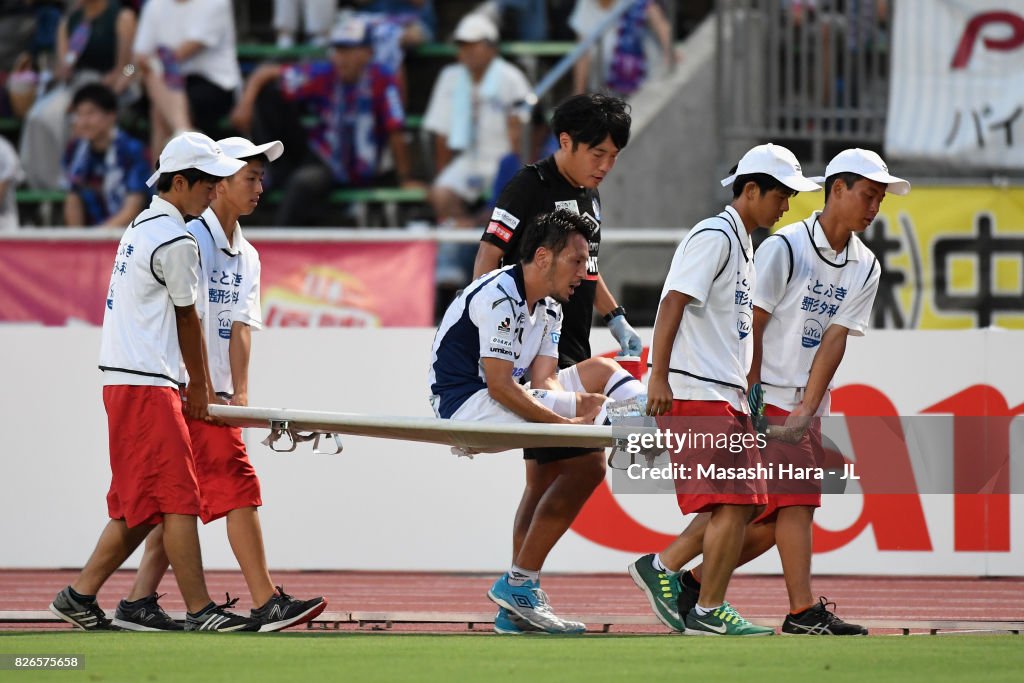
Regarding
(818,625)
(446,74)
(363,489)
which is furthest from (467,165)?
(818,625)

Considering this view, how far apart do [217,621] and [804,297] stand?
2.78m

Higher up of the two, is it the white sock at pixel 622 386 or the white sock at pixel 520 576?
the white sock at pixel 622 386

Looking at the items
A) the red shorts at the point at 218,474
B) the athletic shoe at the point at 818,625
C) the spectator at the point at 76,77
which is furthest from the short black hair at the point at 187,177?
the spectator at the point at 76,77

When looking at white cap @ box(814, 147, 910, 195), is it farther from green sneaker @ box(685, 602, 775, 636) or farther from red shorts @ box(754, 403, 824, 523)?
green sneaker @ box(685, 602, 775, 636)

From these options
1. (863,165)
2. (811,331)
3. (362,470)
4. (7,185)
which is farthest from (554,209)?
(7,185)

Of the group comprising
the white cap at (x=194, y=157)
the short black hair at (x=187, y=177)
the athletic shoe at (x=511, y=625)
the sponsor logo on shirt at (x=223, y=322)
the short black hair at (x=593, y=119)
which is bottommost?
the athletic shoe at (x=511, y=625)

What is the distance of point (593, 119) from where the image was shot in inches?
274

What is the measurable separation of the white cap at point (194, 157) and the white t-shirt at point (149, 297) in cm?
19

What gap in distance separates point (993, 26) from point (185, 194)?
7.41 meters

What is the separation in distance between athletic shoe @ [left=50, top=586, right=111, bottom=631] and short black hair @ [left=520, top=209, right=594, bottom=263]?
2.31m

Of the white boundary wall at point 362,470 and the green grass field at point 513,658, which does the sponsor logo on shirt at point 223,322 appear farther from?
the white boundary wall at point 362,470

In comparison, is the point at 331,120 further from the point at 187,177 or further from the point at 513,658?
the point at 513,658

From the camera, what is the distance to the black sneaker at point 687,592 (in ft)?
23.1

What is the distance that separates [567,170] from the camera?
7141 millimetres
